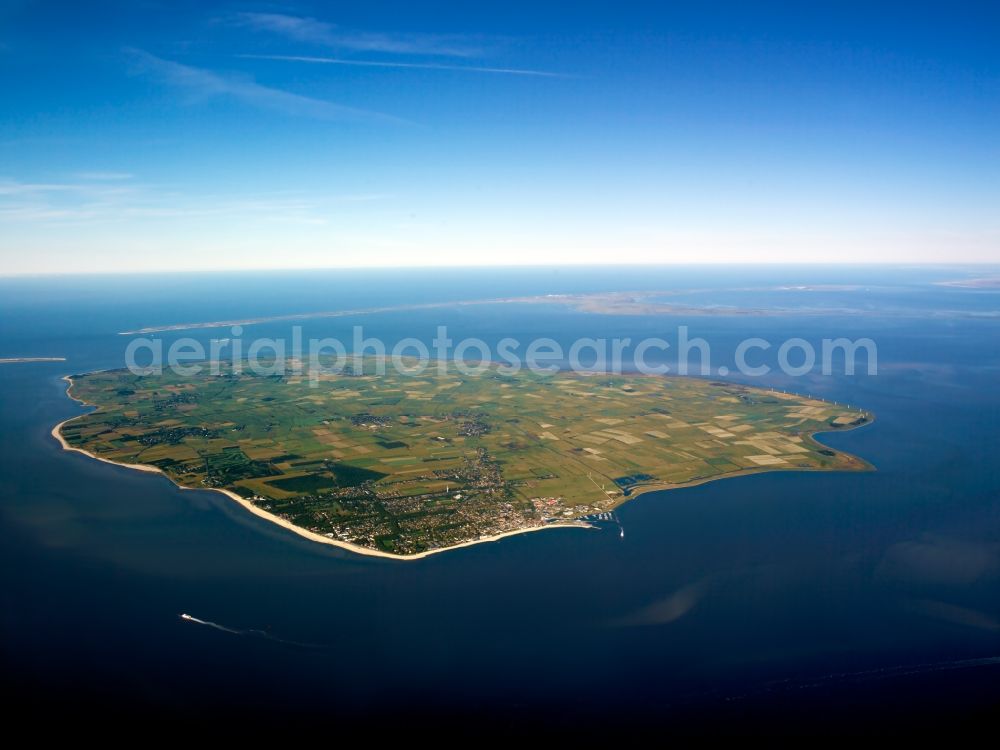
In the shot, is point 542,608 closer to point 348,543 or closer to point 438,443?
point 348,543

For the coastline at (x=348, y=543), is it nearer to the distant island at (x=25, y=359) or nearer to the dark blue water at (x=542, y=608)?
the dark blue water at (x=542, y=608)

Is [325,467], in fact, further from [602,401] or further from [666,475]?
[602,401]

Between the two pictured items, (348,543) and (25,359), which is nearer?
(348,543)

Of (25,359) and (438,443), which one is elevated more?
(25,359)

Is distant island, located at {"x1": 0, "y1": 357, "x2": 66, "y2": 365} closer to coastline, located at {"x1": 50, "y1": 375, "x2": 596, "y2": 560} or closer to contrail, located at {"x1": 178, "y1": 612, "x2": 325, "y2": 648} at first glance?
coastline, located at {"x1": 50, "y1": 375, "x2": 596, "y2": 560}

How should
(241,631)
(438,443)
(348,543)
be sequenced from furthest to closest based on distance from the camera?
(438,443) < (348,543) < (241,631)

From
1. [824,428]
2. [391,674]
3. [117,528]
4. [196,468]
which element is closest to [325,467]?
[196,468]

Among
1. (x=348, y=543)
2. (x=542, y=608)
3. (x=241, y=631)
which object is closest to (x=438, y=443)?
(x=348, y=543)
